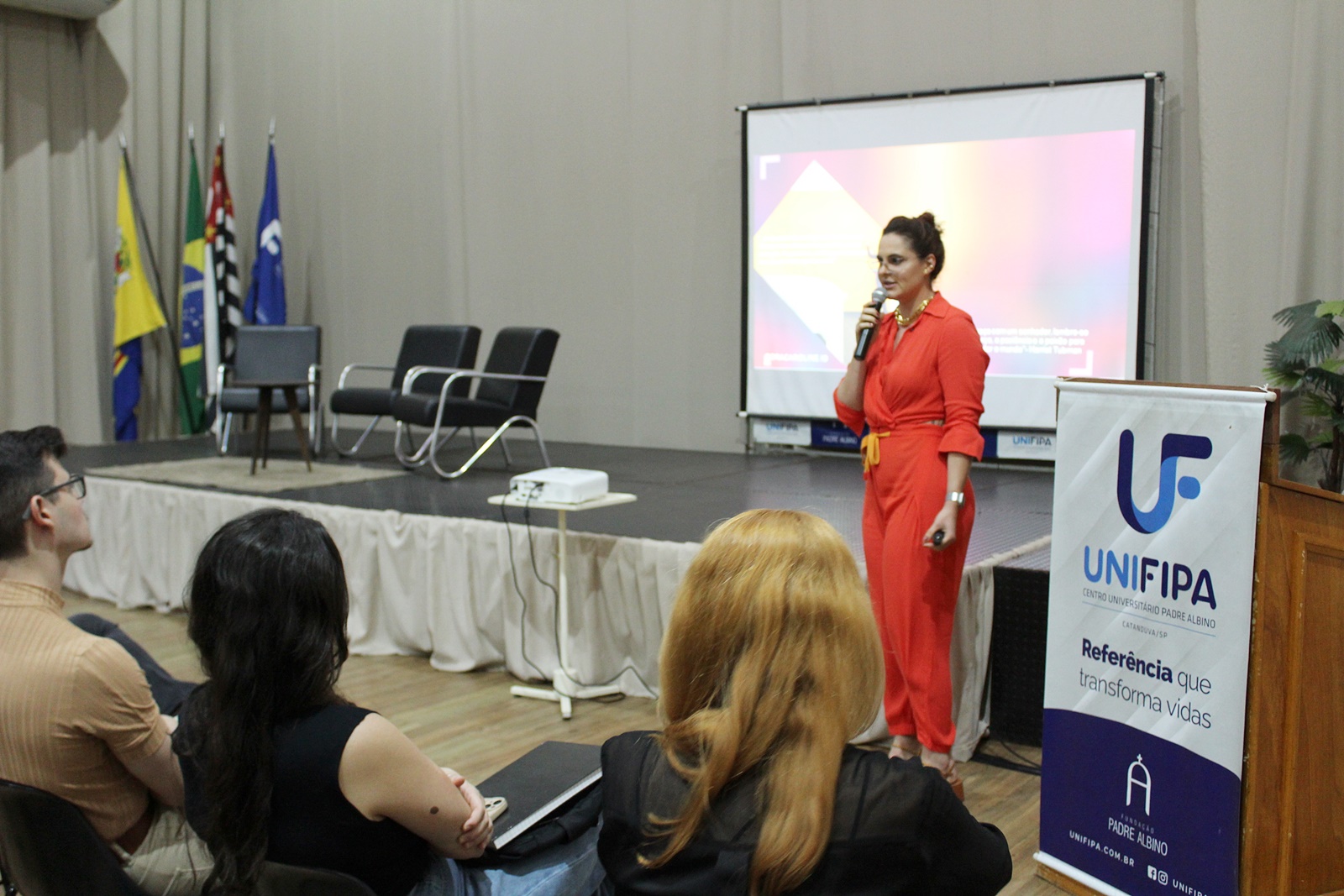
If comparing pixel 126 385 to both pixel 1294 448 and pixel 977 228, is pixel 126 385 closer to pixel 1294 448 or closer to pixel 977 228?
pixel 977 228

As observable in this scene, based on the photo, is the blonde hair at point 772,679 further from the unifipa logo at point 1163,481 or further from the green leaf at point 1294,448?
the green leaf at point 1294,448

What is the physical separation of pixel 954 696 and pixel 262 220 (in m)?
6.92

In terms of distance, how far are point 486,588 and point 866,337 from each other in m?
1.87

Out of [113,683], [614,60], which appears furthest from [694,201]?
[113,683]

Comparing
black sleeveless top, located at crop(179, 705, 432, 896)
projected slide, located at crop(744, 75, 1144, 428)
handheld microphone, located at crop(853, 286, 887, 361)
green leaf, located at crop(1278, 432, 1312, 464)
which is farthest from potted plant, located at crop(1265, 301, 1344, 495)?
black sleeveless top, located at crop(179, 705, 432, 896)

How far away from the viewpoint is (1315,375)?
164 inches

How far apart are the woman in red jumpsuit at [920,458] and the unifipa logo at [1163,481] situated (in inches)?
16.7

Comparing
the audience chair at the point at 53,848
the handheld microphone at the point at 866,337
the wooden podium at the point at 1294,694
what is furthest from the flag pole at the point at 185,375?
the wooden podium at the point at 1294,694

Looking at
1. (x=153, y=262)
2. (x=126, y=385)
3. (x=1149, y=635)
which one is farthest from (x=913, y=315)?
(x=153, y=262)

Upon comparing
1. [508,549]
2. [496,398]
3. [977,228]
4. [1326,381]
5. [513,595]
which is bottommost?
[513,595]

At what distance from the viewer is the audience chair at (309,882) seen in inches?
46.1

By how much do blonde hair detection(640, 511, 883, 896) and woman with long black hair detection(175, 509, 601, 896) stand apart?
1.20 ft

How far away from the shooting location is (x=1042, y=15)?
5.49m

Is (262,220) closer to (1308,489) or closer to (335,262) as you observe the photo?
(335,262)
